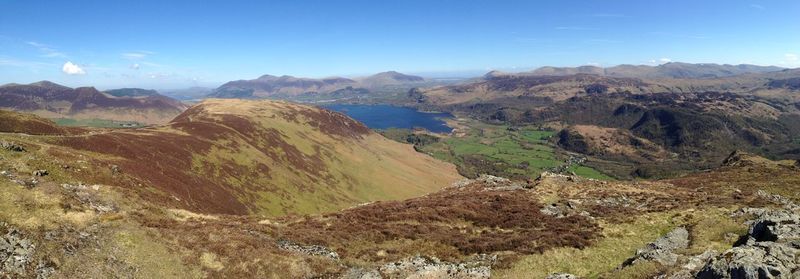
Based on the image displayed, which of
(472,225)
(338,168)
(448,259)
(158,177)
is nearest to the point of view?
(448,259)

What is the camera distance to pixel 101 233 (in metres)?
33.8

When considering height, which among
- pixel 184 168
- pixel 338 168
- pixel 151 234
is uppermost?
pixel 151 234

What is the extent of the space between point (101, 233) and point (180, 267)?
802 cm

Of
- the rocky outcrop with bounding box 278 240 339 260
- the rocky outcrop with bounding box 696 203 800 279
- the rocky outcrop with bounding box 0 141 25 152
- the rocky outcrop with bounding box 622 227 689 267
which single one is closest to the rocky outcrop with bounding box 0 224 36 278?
the rocky outcrop with bounding box 278 240 339 260

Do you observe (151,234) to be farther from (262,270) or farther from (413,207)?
(413,207)

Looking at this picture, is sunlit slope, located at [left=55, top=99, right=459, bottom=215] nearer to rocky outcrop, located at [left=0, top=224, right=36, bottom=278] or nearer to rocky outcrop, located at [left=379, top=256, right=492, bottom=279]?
rocky outcrop, located at [left=0, top=224, right=36, bottom=278]

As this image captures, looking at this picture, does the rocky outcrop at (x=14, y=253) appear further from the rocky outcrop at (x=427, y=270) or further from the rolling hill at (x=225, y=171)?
the rolling hill at (x=225, y=171)

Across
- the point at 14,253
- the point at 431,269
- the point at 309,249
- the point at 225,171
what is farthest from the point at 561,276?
the point at 225,171

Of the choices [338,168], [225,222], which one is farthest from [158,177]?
[338,168]

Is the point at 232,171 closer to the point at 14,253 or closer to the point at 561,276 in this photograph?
the point at 14,253

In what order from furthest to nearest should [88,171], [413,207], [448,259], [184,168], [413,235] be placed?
[184,168]
[88,171]
[413,207]
[413,235]
[448,259]

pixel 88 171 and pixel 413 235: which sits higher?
pixel 88 171

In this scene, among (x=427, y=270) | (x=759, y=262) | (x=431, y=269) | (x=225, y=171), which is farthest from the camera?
(x=225, y=171)

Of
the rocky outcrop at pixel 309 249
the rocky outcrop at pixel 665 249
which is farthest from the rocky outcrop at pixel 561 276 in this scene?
the rocky outcrop at pixel 309 249
